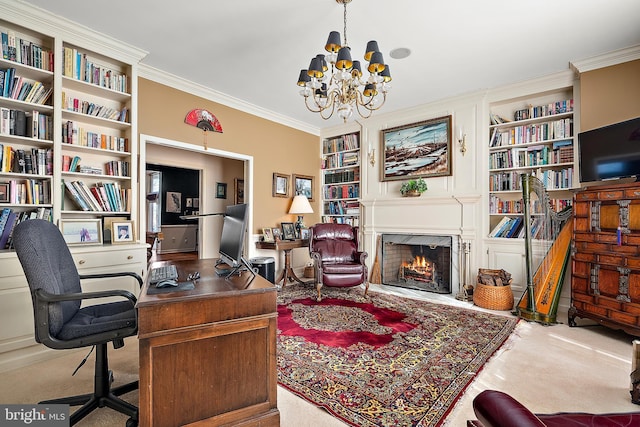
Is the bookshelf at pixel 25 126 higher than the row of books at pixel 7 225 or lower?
higher

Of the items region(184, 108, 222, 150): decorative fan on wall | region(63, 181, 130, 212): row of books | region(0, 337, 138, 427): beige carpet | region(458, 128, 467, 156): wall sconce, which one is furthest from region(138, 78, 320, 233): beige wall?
region(458, 128, 467, 156): wall sconce

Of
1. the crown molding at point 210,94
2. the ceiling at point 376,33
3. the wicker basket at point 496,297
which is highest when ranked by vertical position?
the ceiling at point 376,33

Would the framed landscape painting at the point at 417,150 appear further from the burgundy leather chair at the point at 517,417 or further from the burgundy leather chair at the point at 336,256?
the burgundy leather chair at the point at 517,417

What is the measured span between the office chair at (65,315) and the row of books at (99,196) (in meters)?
1.21

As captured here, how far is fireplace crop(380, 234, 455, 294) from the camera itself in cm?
446

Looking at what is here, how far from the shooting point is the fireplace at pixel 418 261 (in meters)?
4.46

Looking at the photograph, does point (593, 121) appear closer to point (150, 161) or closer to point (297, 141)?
point (297, 141)

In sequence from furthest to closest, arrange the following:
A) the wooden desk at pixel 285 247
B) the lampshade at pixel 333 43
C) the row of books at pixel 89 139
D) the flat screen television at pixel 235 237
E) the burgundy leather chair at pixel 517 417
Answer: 1. the wooden desk at pixel 285 247
2. the row of books at pixel 89 139
3. the lampshade at pixel 333 43
4. the flat screen television at pixel 235 237
5. the burgundy leather chair at pixel 517 417

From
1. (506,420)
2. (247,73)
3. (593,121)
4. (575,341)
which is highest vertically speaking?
(247,73)

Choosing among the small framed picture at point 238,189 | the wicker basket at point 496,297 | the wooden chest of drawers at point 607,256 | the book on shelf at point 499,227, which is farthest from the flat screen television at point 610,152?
the small framed picture at point 238,189

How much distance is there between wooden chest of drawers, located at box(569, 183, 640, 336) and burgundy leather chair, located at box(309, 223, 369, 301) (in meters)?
2.25

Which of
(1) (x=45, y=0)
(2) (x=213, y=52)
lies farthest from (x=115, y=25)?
(2) (x=213, y=52)

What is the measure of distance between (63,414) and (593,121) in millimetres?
4951

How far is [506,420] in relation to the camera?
0.74 metres
